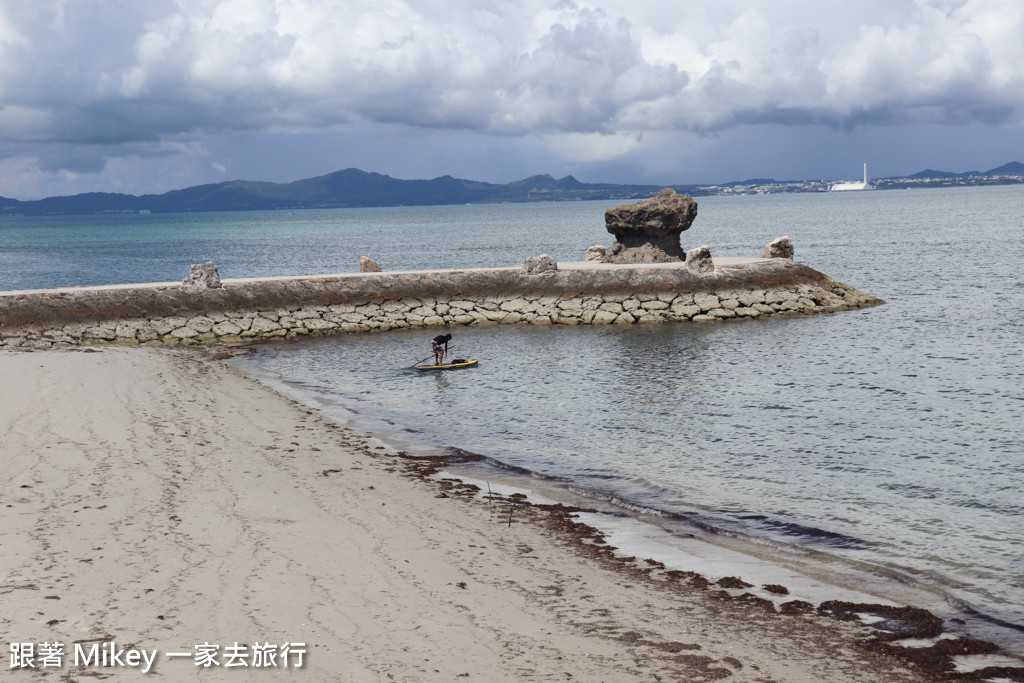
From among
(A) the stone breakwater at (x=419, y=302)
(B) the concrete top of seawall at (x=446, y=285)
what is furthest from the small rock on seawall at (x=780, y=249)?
(A) the stone breakwater at (x=419, y=302)

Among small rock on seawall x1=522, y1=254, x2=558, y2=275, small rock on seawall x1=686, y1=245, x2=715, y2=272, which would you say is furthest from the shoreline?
small rock on seawall x1=686, y1=245, x2=715, y2=272

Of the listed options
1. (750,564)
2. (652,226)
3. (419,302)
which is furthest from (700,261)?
(750,564)

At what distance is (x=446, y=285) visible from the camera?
29.6m

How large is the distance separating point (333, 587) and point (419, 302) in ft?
75.1

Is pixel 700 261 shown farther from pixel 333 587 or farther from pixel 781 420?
pixel 333 587

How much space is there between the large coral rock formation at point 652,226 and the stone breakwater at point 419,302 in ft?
10.6

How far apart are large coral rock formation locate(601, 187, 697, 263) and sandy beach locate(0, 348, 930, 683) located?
932 inches

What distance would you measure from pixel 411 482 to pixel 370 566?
328 centimetres

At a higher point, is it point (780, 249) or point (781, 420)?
point (780, 249)

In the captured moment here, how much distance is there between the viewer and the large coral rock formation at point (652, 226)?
3284cm

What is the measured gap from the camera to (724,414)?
14.4 meters

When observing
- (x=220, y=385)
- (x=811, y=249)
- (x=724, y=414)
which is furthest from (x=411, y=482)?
(x=811, y=249)

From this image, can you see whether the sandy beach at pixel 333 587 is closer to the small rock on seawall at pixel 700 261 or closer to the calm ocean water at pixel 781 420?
the calm ocean water at pixel 781 420

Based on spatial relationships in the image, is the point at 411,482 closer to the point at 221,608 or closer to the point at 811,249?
the point at 221,608
